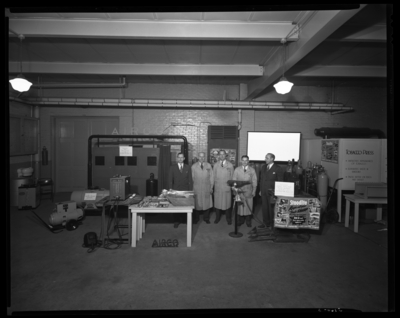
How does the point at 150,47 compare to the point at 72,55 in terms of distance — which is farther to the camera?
the point at 72,55

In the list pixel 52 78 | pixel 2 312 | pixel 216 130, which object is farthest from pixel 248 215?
pixel 52 78

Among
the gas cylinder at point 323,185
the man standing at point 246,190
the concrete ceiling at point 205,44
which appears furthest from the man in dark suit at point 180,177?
the gas cylinder at point 323,185

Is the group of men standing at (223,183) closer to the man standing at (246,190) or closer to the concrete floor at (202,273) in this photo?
the man standing at (246,190)

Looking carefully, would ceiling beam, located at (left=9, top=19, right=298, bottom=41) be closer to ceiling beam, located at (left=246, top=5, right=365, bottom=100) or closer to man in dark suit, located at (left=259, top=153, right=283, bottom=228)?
ceiling beam, located at (left=246, top=5, right=365, bottom=100)

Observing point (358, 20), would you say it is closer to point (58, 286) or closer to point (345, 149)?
point (345, 149)

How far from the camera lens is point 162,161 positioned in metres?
9.34

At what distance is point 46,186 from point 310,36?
10.1 meters

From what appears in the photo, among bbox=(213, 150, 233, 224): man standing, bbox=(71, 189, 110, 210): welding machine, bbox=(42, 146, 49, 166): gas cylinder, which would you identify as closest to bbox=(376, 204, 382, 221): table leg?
bbox=(213, 150, 233, 224): man standing

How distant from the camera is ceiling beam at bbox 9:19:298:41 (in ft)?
16.9

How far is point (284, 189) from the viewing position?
574 cm

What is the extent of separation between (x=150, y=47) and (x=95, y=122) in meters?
5.70

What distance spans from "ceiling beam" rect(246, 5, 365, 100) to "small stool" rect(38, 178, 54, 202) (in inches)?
341

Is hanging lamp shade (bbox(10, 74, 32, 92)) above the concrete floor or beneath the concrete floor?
above

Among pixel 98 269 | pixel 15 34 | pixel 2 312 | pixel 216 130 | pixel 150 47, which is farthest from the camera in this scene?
pixel 216 130
